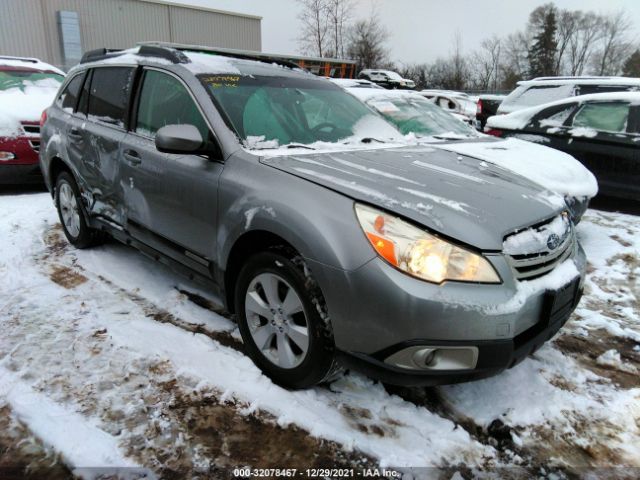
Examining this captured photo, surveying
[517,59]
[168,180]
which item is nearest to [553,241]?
[168,180]

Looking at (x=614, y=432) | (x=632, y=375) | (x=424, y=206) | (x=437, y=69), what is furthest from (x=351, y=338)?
(x=437, y=69)

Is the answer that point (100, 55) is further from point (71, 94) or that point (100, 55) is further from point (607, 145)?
point (607, 145)

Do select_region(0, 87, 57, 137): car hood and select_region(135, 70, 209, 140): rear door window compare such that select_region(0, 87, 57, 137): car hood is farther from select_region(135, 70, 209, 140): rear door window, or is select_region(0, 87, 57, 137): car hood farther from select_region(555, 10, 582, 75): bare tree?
select_region(555, 10, 582, 75): bare tree

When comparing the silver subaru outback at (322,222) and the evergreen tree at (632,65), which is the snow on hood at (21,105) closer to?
the silver subaru outback at (322,222)

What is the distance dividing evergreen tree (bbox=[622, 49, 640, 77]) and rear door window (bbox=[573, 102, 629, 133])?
220 ft

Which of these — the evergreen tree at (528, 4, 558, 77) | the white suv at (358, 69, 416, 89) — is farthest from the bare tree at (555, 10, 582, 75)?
the white suv at (358, 69, 416, 89)

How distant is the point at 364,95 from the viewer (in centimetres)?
634

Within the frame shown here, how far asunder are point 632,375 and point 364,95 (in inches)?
183

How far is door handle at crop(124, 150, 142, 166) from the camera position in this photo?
3188 mm

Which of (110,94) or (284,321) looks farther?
(110,94)

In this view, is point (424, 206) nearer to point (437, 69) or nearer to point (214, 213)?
point (214, 213)

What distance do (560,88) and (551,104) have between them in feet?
7.64

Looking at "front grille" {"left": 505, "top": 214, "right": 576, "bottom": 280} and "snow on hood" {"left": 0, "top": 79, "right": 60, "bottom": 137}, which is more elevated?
"snow on hood" {"left": 0, "top": 79, "right": 60, "bottom": 137}

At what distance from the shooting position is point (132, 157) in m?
3.24
